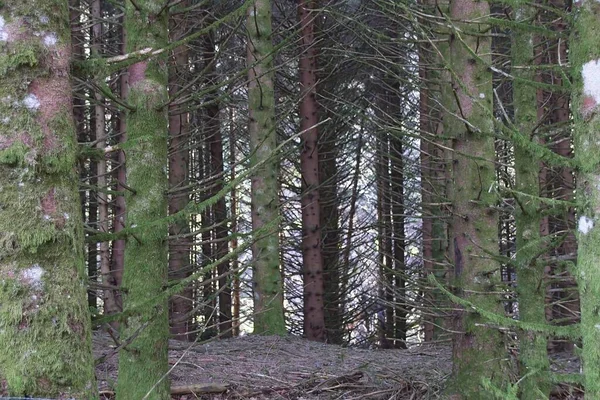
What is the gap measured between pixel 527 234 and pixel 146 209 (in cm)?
278

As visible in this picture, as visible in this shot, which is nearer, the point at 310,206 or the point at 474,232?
the point at 474,232

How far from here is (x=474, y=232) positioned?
504 cm

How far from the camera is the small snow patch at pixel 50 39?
2428 millimetres

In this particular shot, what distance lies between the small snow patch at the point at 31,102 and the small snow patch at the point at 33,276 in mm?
605

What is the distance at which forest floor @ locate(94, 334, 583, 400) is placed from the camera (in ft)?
18.7

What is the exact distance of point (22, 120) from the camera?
2348mm

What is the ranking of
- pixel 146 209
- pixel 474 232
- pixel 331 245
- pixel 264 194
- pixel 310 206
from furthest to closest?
pixel 331 245
pixel 310 206
pixel 264 194
pixel 474 232
pixel 146 209

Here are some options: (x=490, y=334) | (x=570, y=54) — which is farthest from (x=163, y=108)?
(x=490, y=334)

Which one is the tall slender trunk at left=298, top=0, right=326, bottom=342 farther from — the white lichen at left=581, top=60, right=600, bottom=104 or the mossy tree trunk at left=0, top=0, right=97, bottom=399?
the mossy tree trunk at left=0, top=0, right=97, bottom=399

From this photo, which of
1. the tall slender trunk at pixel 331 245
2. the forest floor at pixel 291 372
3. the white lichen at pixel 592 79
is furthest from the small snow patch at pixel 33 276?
the tall slender trunk at pixel 331 245

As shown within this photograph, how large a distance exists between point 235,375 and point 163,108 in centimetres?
342

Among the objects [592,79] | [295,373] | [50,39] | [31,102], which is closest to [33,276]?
[31,102]

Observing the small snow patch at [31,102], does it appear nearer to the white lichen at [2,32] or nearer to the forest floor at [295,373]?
the white lichen at [2,32]

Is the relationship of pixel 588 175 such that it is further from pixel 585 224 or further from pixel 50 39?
pixel 50 39
